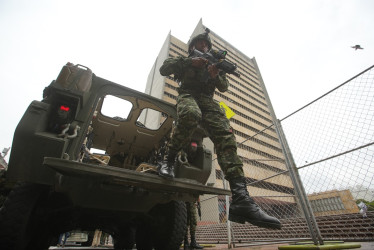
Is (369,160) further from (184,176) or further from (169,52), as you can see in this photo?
(169,52)

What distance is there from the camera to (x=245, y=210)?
1737mm

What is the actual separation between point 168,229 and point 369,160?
8.85ft

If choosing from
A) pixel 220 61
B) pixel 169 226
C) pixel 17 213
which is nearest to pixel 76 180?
pixel 17 213

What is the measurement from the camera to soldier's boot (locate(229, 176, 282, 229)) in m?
1.65

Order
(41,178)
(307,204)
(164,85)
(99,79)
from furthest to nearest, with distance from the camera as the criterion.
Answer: (164,85) < (307,204) < (99,79) < (41,178)

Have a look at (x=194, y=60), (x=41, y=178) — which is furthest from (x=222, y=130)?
(x=41, y=178)

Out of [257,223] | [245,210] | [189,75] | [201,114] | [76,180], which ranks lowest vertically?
[257,223]

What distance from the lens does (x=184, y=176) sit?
6.60 feet

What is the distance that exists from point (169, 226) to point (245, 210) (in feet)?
3.47

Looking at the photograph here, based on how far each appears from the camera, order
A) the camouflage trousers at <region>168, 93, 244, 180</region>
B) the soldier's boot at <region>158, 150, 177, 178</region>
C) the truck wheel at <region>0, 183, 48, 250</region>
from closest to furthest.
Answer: the truck wheel at <region>0, 183, 48, 250</region> < the soldier's boot at <region>158, 150, 177, 178</region> < the camouflage trousers at <region>168, 93, 244, 180</region>

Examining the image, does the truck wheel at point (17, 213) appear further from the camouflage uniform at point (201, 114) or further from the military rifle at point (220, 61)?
the military rifle at point (220, 61)

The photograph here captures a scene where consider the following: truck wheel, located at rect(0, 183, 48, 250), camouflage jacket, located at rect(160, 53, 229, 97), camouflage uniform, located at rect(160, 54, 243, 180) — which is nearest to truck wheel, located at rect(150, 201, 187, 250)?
camouflage uniform, located at rect(160, 54, 243, 180)

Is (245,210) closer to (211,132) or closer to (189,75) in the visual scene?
(211,132)

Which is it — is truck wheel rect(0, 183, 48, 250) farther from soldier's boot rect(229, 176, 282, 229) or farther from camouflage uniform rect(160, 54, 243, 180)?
soldier's boot rect(229, 176, 282, 229)
